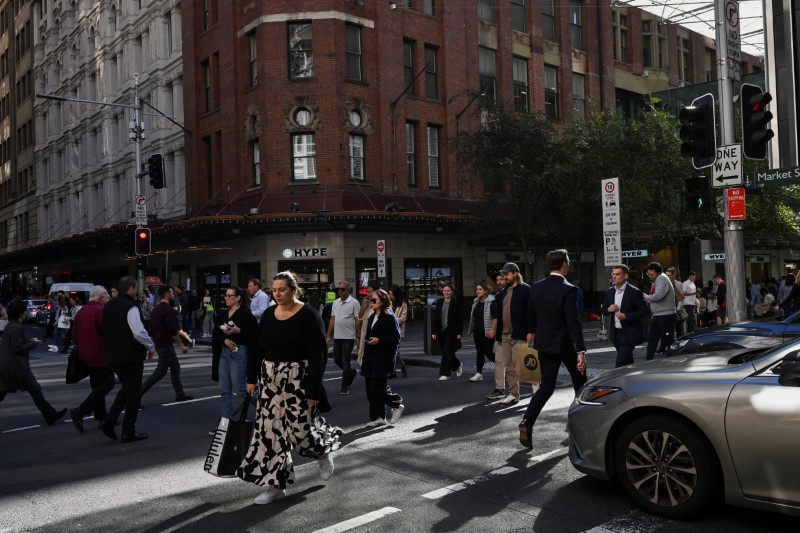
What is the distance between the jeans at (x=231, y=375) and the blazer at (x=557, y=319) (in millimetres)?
3319

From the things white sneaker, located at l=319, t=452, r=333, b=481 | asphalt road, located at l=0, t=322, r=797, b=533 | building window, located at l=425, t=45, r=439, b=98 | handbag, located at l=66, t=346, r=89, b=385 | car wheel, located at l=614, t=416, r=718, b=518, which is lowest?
asphalt road, located at l=0, t=322, r=797, b=533

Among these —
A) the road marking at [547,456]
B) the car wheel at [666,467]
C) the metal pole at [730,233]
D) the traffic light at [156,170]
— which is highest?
the traffic light at [156,170]

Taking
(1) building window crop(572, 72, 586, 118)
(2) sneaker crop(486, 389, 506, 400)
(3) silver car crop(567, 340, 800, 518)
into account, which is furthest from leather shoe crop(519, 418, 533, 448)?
(1) building window crop(572, 72, 586, 118)

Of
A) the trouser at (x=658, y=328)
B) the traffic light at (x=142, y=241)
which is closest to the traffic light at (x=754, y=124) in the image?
the trouser at (x=658, y=328)

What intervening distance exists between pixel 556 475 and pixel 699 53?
1805 inches

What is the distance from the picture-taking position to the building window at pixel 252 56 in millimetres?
29750

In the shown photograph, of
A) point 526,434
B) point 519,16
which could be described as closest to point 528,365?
point 526,434

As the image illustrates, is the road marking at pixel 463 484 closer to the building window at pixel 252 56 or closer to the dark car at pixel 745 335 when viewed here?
the dark car at pixel 745 335

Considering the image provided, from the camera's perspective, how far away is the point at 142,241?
2083 cm

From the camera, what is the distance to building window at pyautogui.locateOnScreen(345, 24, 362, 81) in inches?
1149

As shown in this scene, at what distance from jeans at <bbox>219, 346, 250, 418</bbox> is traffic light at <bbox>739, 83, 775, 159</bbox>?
285 inches

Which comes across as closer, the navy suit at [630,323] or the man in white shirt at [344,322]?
the navy suit at [630,323]

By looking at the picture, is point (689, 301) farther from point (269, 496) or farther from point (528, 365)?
point (269, 496)

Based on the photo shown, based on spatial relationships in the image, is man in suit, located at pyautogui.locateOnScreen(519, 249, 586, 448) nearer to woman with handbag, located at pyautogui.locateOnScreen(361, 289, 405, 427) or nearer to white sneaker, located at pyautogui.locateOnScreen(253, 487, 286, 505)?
woman with handbag, located at pyautogui.locateOnScreen(361, 289, 405, 427)
